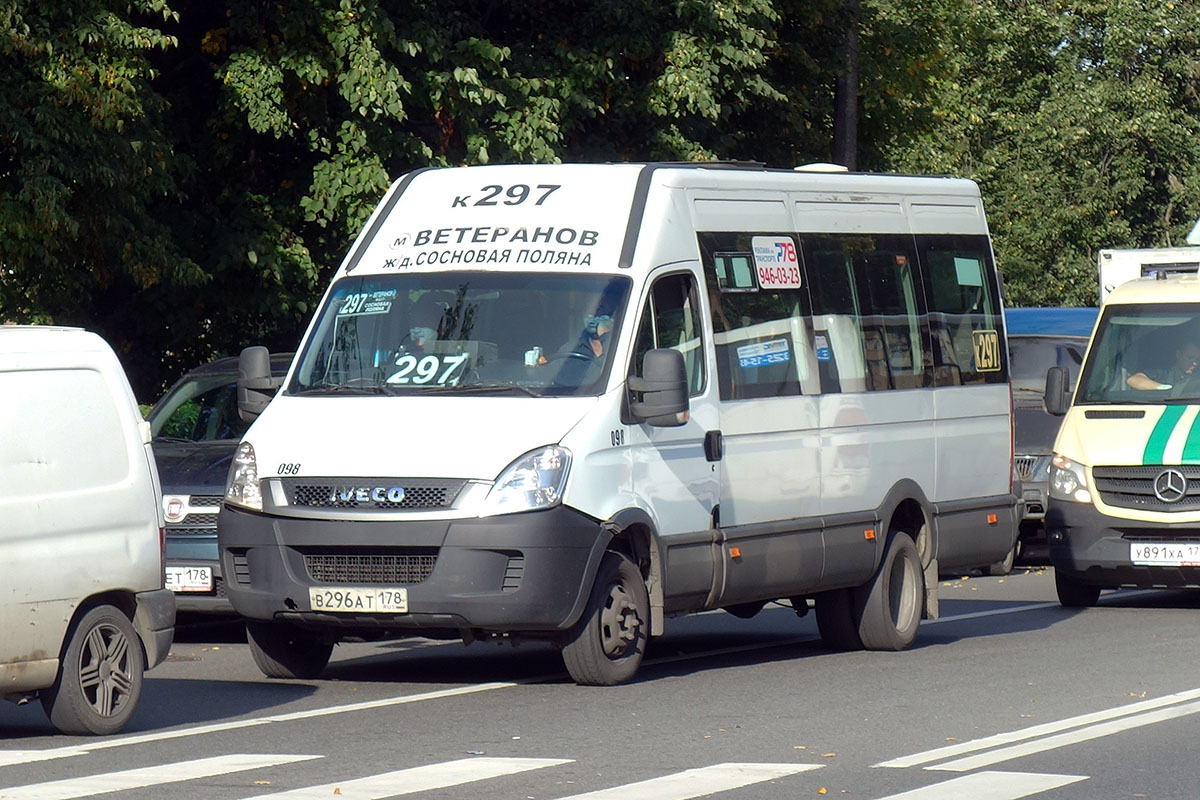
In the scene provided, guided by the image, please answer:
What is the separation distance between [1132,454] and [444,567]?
7219mm

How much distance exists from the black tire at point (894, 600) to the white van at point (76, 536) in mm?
4703

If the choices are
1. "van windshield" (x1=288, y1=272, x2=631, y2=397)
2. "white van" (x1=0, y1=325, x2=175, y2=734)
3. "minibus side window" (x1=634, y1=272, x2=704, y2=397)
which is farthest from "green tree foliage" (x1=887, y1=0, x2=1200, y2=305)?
"white van" (x1=0, y1=325, x2=175, y2=734)

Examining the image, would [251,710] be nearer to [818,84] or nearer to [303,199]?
[303,199]

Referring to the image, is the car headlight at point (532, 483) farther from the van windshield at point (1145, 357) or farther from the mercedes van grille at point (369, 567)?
the van windshield at point (1145, 357)

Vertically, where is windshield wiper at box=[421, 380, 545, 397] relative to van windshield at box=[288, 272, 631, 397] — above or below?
below

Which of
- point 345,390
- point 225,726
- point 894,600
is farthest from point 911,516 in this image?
point 225,726

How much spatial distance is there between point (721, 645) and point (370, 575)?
3836 mm

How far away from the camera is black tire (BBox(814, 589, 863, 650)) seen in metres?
13.3

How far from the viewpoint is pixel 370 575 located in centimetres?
1053

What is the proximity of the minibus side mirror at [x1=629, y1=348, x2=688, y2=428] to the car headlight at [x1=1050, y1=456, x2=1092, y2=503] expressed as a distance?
6095 millimetres

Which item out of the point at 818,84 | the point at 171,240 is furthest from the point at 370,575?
the point at 818,84

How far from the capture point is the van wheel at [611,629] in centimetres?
1079

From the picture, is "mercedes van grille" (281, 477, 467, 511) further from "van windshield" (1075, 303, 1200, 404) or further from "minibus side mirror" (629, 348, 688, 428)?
"van windshield" (1075, 303, 1200, 404)

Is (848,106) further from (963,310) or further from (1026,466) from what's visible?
(963,310)
